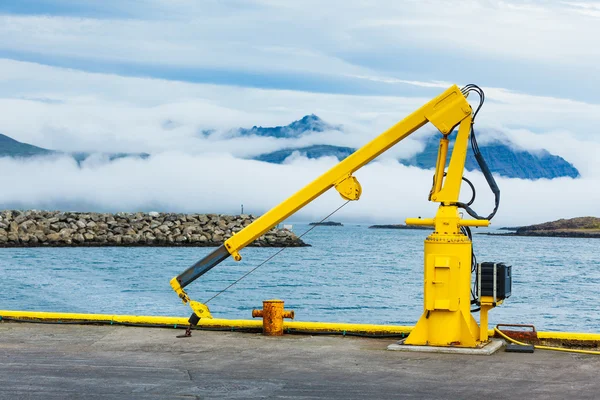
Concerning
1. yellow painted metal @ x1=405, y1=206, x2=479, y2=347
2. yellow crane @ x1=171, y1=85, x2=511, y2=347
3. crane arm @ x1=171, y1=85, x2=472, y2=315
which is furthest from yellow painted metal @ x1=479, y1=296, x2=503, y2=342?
crane arm @ x1=171, y1=85, x2=472, y2=315

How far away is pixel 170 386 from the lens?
918cm

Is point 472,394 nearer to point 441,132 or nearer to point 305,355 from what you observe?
point 305,355

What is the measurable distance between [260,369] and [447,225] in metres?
3.13

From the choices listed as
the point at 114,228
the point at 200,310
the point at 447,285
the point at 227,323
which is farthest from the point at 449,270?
the point at 114,228

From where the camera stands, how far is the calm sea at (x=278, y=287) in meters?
40.3

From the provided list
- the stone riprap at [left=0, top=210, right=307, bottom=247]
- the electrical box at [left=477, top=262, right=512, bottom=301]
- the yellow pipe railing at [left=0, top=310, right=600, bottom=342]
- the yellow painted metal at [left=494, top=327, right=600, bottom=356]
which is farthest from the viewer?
the stone riprap at [left=0, top=210, right=307, bottom=247]

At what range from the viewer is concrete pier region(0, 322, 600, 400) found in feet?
29.4

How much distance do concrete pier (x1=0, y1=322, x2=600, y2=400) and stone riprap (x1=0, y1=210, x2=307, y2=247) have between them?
71465 millimetres

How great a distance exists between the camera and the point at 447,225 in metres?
11.4

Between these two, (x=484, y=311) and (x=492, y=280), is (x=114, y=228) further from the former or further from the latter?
(x=492, y=280)

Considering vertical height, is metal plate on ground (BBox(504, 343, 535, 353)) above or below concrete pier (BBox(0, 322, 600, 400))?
above

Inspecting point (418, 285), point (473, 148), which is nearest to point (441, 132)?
point (473, 148)

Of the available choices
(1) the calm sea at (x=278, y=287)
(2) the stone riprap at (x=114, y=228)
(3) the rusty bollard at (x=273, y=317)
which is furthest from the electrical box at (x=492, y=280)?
(2) the stone riprap at (x=114, y=228)

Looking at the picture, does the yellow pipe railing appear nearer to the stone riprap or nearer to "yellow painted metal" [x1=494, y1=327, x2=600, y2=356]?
"yellow painted metal" [x1=494, y1=327, x2=600, y2=356]
